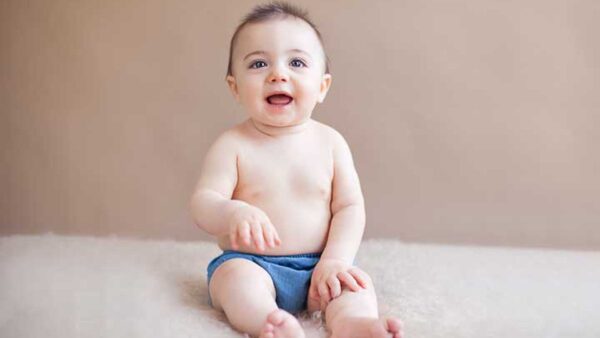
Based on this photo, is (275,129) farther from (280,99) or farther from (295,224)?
(295,224)

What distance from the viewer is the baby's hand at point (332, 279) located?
3.57 ft

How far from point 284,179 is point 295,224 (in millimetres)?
72

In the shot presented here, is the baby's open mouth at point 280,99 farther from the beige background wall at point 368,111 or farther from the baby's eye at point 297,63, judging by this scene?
the beige background wall at point 368,111

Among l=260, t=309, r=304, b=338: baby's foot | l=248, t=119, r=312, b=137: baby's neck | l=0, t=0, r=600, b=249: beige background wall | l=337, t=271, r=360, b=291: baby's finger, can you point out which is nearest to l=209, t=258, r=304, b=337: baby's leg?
l=260, t=309, r=304, b=338: baby's foot

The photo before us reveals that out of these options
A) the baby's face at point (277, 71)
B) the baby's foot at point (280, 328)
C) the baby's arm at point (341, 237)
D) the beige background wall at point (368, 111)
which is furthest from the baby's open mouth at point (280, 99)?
the beige background wall at point (368, 111)

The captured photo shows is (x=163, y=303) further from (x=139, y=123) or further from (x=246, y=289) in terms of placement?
(x=139, y=123)

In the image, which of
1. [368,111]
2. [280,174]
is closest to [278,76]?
[280,174]

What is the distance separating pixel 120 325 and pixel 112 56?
32.2 inches

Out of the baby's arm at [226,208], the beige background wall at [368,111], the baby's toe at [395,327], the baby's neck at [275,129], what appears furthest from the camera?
the beige background wall at [368,111]

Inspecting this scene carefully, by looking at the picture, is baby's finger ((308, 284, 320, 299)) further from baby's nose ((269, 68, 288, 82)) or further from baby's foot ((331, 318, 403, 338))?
baby's nose ((269, 68, 288, 82))

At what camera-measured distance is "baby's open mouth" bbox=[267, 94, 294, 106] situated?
1213 millimetres

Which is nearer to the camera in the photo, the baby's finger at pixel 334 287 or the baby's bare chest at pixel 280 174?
the baby's finger at pixel 334 287

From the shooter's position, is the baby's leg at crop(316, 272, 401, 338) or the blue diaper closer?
the baby's leg at crop(316, 272, 401, 338)

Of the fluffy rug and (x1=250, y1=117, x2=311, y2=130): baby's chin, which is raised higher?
(x1=250, y1=117, x2=311, y2=130): baby's chin
